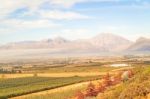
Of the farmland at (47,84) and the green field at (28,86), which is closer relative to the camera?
the farmland at (47,84)

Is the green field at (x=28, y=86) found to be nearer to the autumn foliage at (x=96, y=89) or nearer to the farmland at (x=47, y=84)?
the farmland at (x=47, y=84)

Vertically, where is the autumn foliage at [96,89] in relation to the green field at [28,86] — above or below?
above

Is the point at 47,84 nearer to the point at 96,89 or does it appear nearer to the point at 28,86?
the point at 28,86

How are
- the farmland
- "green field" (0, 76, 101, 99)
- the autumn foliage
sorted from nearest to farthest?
the autumn foliage
the farmland
"green field" (0, 76, 101, 99)

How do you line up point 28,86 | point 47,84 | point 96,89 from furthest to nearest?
point 47,84
point 28,86
point 96,89

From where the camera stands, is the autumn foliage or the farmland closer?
the autumn foliage

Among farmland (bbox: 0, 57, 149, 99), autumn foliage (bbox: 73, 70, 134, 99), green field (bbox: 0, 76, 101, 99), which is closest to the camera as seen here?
autumn foliage (bbox: 73, 70, 134, 99)

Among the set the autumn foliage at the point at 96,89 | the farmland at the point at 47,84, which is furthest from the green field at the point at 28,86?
the autumn foliage at the point at 96,89

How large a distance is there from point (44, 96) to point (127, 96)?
164ft

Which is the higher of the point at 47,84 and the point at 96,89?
the point at 96,89

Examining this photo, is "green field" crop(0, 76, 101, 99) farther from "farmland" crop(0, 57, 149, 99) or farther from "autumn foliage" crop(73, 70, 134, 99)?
"autumn foliage" crop(73, 70, 134, 99)

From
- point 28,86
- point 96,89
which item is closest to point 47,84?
point 28,86

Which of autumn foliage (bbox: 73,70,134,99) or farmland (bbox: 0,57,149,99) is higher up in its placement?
autumn foliage (bbox: 73,70,134,99)

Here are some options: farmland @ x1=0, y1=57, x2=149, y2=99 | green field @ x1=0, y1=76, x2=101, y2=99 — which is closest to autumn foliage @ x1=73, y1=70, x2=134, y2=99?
farmland @ x1=0, y1=57, x2=149, y2=99
